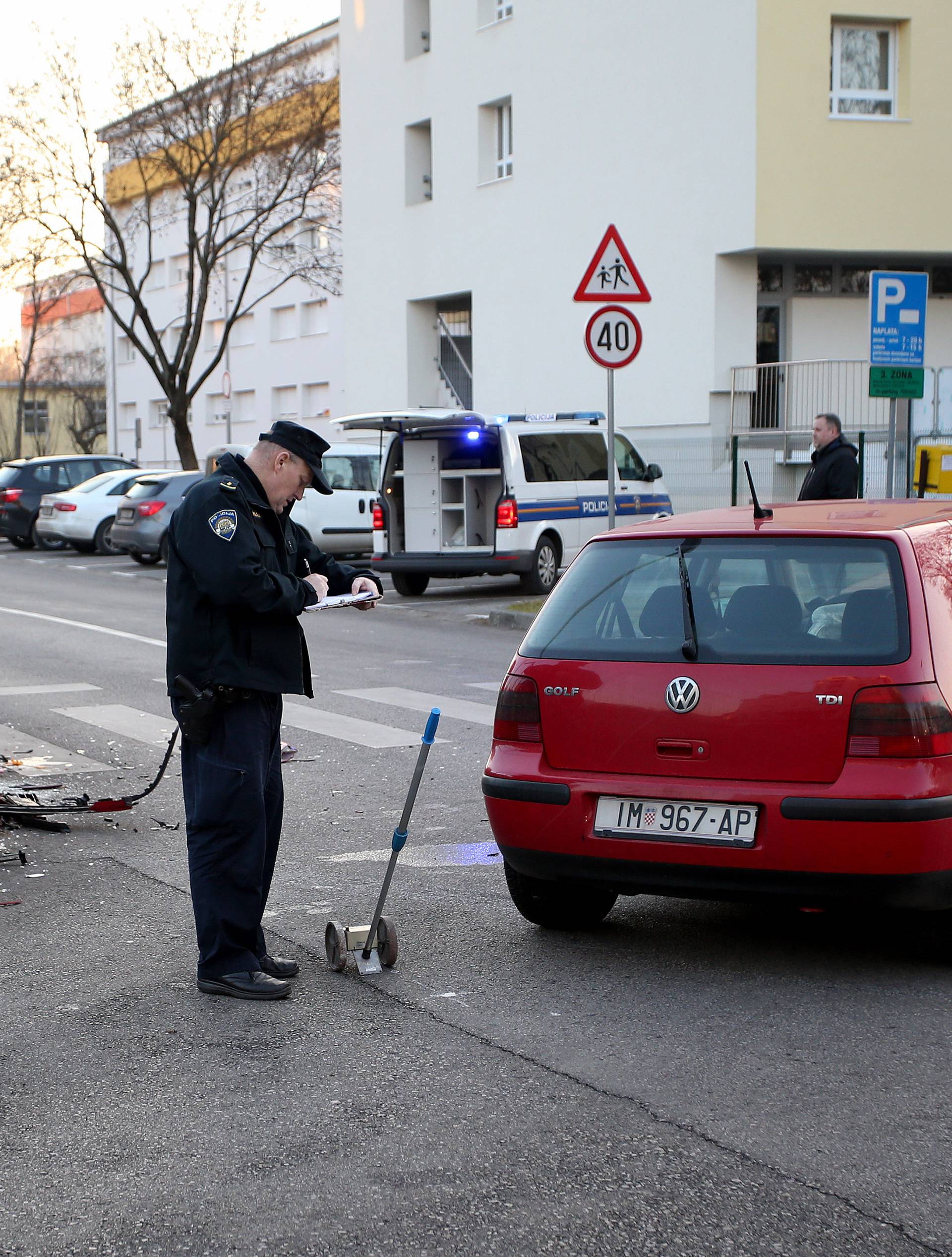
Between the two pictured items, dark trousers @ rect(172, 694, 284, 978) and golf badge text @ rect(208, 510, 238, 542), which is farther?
dark trousers @ rect(172, 694, 284, 978)

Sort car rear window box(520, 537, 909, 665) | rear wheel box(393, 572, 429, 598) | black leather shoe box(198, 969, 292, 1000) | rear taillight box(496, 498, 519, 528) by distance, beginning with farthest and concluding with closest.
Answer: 1. rear wheel box(393, 572, 429, 598)
2. rear taillight box(496, 498, 519, 528)
3. car rear window box(520, 537, 909, 665)
4. black leather shoe box(198, 969, 292, 1000)

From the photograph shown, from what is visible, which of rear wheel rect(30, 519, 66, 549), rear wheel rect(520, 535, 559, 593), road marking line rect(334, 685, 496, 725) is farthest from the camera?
rear wheel rect(30, 519, 66, 549)

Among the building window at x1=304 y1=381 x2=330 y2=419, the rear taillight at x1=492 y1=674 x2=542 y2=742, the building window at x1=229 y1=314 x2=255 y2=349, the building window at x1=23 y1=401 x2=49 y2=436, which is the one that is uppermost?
the building window at x1=229 y1=314 x2=255 y2=349

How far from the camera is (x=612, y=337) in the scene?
1384cm

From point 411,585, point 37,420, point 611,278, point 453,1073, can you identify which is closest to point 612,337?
point 611,278

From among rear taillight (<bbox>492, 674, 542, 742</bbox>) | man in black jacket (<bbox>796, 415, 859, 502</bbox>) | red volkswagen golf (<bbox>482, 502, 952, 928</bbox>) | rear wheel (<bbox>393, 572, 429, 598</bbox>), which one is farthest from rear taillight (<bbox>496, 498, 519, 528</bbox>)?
rear taillight (<bbox>492, 674, 542, 742</bbox>)

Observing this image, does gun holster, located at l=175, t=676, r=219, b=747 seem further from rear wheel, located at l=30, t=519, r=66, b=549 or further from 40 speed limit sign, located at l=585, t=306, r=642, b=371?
rear wheel, located at l=30, t=519, r=66, b=549

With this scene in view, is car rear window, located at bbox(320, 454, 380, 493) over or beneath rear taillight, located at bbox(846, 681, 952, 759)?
over

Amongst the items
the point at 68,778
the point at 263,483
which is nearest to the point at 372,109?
the point at 68,778

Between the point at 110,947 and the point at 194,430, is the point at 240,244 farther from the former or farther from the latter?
the point at 110,947

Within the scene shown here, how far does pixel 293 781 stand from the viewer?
848 centimetres

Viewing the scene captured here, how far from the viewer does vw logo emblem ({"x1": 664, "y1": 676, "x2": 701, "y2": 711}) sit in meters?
5.02

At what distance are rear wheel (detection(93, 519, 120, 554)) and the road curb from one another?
43.2 ft

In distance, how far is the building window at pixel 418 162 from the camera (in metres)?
34.1
